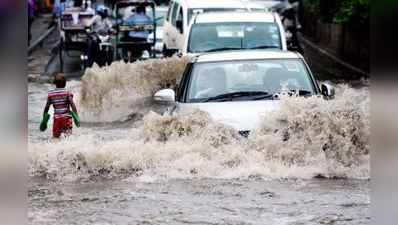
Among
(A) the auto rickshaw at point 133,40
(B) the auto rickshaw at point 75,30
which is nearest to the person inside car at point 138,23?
(A) the auto rickshaw at point 133,40

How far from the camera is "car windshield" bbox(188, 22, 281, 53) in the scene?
14.7 m

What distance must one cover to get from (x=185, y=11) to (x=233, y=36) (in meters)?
3.46

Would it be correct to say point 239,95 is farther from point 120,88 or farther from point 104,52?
point 104,52

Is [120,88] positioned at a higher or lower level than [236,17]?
lower

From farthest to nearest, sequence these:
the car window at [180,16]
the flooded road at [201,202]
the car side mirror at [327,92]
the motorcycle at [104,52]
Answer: the motorcycle at [104,52]
the car window at [180,16]
the car side mirror at [327,92]
the flooded road at [201,202]

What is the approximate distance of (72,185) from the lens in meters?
9.93

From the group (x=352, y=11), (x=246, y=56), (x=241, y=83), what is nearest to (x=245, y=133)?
(x=241, y=83)

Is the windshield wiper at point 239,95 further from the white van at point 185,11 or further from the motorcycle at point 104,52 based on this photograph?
the motorcycle at point 104,52

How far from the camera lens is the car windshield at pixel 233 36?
14.7m

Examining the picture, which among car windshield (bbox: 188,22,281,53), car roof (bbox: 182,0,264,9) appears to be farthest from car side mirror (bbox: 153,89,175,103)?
car roof (bbox: 182,0,264,9)

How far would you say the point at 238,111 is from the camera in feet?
33.4

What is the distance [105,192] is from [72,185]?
57 centimetres

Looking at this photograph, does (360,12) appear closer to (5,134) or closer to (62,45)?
(62,45)

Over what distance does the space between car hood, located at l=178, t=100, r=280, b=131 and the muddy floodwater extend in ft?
0.33
